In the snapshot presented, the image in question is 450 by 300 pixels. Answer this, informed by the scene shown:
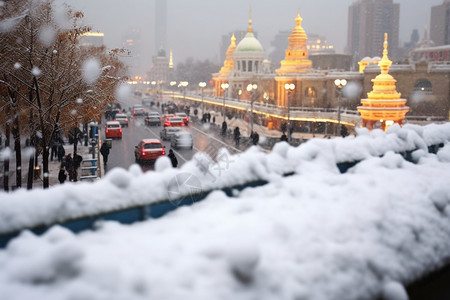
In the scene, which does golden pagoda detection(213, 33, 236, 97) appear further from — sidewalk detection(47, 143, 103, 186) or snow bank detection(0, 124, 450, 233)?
snow bank detection(0, 124, 450, 233)

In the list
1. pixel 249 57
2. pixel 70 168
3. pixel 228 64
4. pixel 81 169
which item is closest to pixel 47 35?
pixel 70 168

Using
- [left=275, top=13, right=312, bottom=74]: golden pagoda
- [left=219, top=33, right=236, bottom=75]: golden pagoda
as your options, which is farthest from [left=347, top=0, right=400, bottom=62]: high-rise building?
[left=275, top=13, right=312, bottom=74]: golden pagoda

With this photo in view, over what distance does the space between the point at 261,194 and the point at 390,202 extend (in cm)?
142

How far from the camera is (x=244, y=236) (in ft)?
13.4

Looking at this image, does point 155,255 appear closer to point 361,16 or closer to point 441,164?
point 441,164

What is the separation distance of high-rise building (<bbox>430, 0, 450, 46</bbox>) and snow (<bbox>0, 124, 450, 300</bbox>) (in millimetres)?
169821

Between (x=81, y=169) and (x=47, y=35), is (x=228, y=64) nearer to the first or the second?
(x=81, y=169)

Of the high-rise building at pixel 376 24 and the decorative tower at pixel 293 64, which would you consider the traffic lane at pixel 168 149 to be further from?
the high-rise building at pixel 376 24

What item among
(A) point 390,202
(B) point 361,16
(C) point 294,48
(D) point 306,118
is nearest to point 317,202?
(A) point 390,202

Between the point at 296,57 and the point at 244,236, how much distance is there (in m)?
61.5

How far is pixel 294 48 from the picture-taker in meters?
64.0

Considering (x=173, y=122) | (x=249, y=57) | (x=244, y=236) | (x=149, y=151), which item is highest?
(x=249, y=57)

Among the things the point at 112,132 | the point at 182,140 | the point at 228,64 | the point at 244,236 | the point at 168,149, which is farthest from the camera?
the point at 228,64

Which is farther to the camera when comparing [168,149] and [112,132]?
[112,132]
